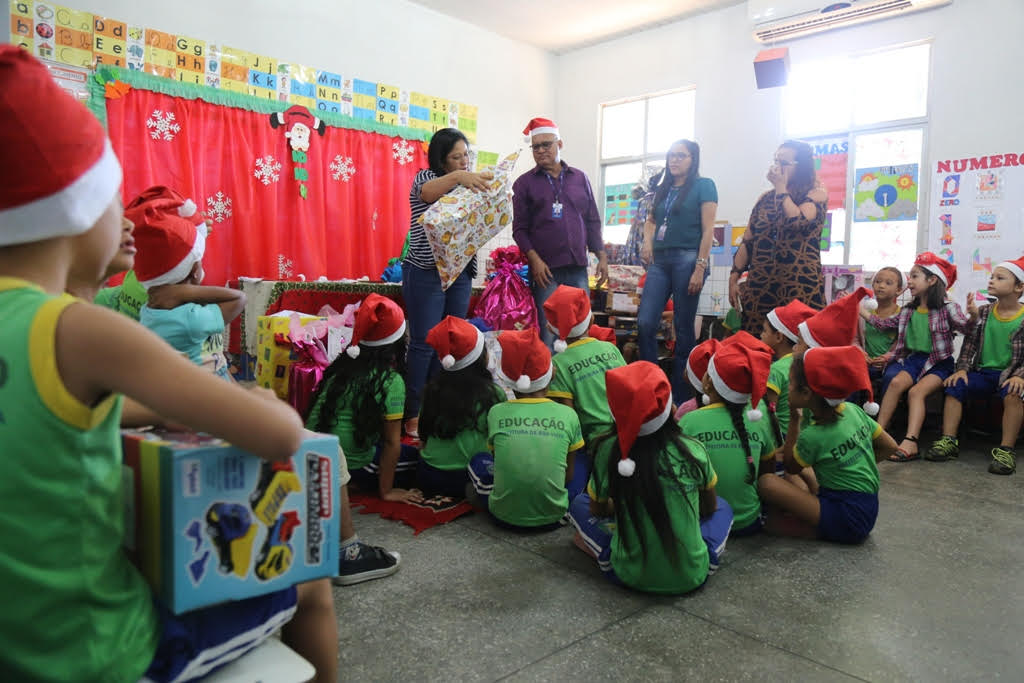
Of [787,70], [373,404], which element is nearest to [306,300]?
[373,404]

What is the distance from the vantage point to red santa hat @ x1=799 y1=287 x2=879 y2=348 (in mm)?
2807

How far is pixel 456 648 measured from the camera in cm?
167

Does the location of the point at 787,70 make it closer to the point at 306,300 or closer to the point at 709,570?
the point at 306,300

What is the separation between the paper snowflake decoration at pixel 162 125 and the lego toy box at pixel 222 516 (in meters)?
4.25

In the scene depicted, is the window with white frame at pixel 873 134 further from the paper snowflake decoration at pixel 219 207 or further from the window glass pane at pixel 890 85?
the paper snowflake decoration at pixel 219 207

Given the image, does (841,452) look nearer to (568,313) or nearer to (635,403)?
(635,403)

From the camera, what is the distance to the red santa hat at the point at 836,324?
2.81m

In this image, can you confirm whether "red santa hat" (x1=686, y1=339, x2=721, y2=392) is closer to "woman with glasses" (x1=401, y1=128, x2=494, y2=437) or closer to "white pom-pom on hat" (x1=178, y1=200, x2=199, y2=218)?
"woman with glasses" (x1=401, y1=128, x2=494, y2=437)

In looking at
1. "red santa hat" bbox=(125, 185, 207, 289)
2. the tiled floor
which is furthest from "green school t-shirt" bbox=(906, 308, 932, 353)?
"red santa hat" bbox=(125, 185, 207, 289)

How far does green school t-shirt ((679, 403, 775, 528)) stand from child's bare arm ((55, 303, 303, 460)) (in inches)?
68.8

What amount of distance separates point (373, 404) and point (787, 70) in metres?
4.72

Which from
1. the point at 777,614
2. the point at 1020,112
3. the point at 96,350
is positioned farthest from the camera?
the point at 1020,112

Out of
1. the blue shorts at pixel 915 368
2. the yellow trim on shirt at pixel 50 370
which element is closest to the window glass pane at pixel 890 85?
the blue shorts at pixel 915 368

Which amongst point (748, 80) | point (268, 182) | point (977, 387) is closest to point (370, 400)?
point (268, 182)
